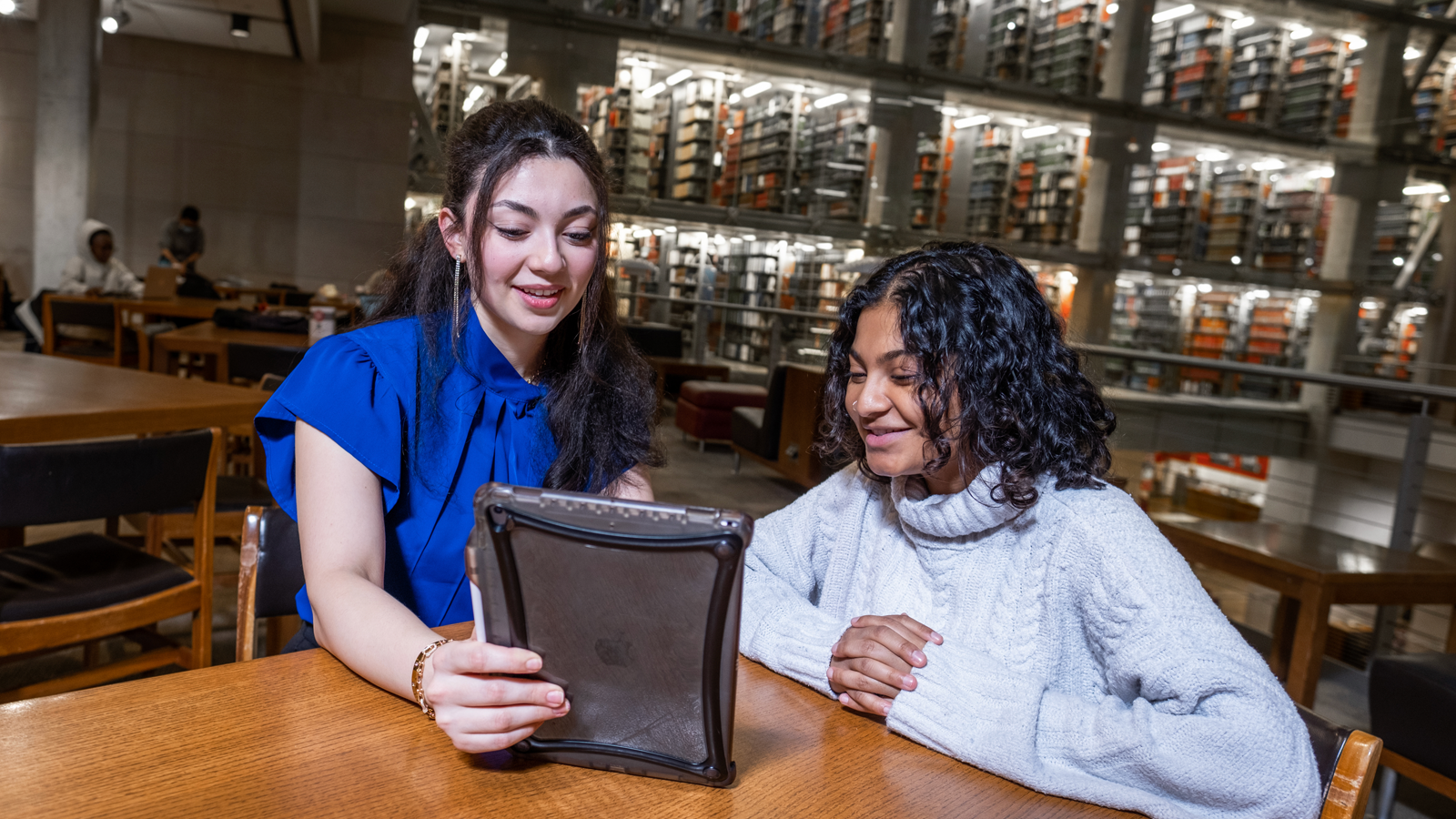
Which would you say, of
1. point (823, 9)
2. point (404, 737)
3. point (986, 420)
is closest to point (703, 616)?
point (404, 737)

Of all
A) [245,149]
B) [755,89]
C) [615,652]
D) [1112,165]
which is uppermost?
[755,89]

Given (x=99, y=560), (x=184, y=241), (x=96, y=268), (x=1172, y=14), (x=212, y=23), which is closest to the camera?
(x=99, y=560)

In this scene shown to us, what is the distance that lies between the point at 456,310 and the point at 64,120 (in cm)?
945

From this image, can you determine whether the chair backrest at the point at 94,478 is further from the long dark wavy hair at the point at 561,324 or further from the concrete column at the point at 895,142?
the concrete column at the point at 895,142

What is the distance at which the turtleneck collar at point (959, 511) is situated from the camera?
906 mm

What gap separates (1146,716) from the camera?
772 millimetres

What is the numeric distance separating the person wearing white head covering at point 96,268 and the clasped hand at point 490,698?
23.9ft

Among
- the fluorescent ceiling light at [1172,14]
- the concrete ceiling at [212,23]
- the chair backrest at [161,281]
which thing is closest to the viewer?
the chair backrest at [161,281]

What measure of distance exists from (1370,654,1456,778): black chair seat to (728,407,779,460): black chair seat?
3460 mm

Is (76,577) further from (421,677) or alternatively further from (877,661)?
(877,661)

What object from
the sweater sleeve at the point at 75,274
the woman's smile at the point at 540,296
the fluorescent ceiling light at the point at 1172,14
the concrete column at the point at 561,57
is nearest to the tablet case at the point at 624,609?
the woman's smile at the point at 540,296

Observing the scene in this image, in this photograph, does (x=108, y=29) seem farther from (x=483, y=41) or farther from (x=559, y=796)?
(x=559, y=796)

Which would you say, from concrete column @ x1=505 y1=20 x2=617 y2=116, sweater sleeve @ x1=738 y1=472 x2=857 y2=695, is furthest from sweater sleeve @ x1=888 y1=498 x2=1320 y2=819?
concrete column @ x1=505 y1=20 x2=617 y2=116

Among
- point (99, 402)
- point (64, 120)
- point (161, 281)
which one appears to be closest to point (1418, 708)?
point (99, 402)
